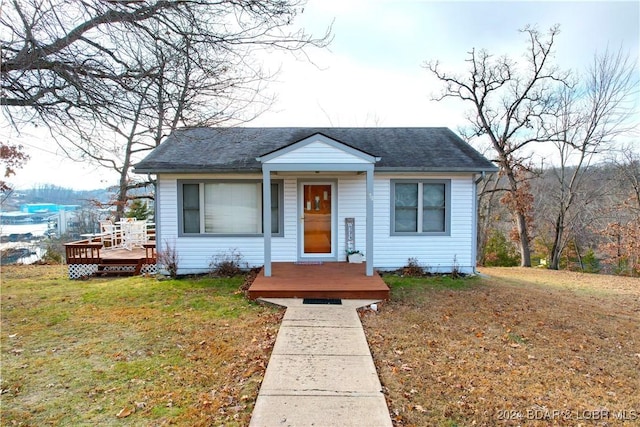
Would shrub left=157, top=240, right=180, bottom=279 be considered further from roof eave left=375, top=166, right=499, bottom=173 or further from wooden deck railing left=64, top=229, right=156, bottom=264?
roof eave left=375, top=166, right=499, bottom=173

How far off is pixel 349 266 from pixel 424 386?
4.85 meters

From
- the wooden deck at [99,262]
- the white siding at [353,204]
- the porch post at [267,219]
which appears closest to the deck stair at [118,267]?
the wooden deck at [99,262]

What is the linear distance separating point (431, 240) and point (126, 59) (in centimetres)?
731

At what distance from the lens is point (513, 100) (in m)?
16.2

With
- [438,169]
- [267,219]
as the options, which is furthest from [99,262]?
[438,169]

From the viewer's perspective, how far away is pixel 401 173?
8586 millimetres

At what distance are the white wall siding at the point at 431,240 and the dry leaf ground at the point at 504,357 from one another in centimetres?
141

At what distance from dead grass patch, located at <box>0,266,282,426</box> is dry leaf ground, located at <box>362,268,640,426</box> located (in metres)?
1.60

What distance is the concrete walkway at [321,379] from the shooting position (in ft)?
9.53

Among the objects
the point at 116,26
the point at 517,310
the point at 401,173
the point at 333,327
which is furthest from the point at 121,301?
the point at 517,310

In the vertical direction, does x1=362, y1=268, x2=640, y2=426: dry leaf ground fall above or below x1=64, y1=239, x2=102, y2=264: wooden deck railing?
below

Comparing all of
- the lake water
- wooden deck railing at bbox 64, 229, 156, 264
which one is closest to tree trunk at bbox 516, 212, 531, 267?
wooden deck railing at bbox 64, 229, 156, 264

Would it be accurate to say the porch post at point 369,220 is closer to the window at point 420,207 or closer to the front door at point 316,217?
the window at point 420,207

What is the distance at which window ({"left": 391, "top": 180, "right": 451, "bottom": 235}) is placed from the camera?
870cm
